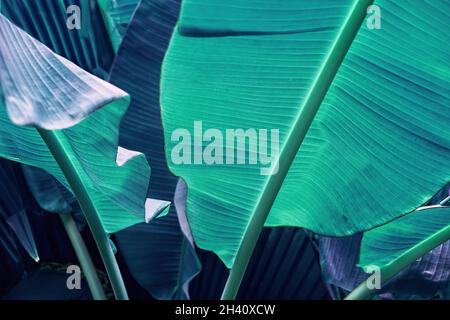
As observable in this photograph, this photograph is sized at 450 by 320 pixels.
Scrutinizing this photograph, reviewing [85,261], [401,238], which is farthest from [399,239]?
[85,261]

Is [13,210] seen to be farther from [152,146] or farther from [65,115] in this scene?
[65,115]

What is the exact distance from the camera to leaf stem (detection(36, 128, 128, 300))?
0.53m

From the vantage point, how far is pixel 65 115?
0.36 m

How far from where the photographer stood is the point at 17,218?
741 mm

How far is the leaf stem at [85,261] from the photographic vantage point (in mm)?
772

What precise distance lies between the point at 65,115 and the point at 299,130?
0.28 metres

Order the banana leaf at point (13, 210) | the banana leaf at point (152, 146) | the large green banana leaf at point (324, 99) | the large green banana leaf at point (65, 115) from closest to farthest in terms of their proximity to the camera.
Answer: the large green banana leaf at point (65, 115) < the large green banana leaf at point (324, 99) < the banana leaf at point (152, 146) < the banana leaf at point (13, 210)

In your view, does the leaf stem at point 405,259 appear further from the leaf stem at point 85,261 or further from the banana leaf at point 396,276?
the leaf stem at point 85,261

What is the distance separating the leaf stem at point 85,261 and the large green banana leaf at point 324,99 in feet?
0.89

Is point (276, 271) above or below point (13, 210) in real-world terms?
below

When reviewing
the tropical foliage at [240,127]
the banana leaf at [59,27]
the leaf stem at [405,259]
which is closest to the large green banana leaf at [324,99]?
the tropical foliage at [240,127]

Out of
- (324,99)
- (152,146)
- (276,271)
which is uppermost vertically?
(324,99)

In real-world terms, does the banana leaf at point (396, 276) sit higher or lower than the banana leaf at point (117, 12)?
lower
